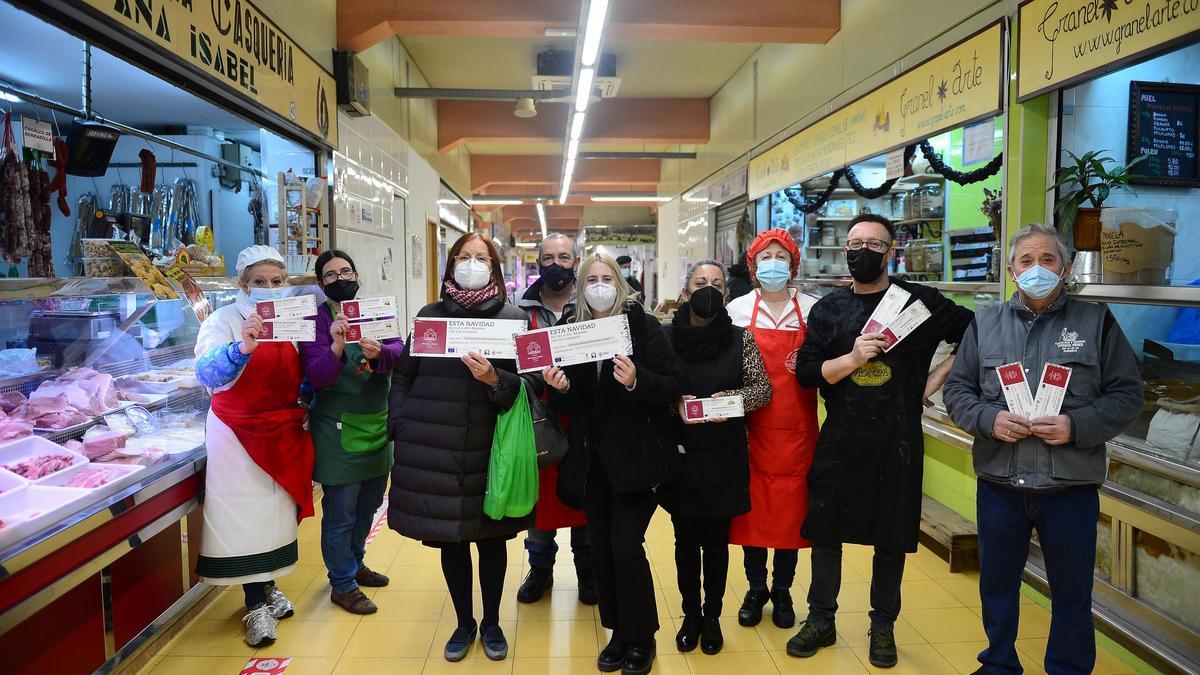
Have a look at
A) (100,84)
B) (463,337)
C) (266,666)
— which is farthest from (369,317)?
(100,84)

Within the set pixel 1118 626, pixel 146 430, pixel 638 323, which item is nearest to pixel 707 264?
pixel 638 323

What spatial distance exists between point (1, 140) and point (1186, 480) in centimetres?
493

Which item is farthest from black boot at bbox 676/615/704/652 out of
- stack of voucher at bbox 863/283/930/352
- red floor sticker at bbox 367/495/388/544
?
red floor sticker at bbox 367/495/388/544

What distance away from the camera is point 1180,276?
3248 mm

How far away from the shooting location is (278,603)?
10.6 ft

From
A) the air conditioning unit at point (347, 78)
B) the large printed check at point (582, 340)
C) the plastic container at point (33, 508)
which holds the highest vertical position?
the air conditioning unit at point (347, 78)

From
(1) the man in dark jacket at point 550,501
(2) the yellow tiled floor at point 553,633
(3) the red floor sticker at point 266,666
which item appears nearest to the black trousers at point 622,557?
(2) the yellow tiled floor at point 553,633

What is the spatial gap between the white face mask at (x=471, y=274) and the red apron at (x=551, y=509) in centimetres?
48

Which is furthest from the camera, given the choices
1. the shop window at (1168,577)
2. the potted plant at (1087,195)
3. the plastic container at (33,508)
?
the potted plant at (1087,195)

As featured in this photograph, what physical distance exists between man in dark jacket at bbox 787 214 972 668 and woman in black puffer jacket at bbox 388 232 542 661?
115cm

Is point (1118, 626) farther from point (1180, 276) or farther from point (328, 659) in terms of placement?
point (328, 659)

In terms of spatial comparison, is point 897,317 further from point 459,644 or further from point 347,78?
point 347,78

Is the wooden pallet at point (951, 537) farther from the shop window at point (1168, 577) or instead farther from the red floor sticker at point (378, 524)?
the red floor sticker at point (378, 524)

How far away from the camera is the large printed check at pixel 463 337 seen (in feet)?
8.30
